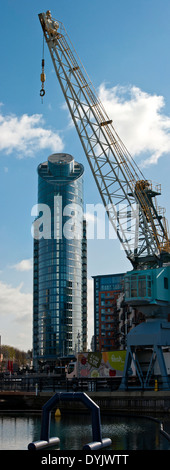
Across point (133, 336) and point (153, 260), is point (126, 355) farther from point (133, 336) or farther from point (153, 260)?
point (153, 260)

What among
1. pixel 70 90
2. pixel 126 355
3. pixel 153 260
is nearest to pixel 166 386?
pixel 126 355

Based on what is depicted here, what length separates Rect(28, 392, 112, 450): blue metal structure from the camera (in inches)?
804

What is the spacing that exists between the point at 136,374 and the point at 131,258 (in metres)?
11.4

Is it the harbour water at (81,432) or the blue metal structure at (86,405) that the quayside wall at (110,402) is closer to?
the harbour water at (81,432)

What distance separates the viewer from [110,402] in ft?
142

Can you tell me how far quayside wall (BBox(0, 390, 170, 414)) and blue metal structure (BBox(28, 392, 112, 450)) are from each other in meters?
20.1

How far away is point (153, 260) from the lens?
2073 inches

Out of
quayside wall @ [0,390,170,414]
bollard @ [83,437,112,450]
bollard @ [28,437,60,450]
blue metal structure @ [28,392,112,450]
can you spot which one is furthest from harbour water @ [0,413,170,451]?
quayside wall @ [0,390,170,414]

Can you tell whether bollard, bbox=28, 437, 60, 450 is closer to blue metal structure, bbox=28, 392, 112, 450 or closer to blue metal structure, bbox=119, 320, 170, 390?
blue metal structure, bbox=28, 392, 112, 450

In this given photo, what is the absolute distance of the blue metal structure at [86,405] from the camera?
20422 millimetres

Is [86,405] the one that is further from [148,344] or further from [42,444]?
[148,344]

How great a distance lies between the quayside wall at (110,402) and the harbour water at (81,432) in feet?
15.3

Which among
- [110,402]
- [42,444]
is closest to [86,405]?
[42,444]

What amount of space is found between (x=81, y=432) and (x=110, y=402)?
15.4 metres
